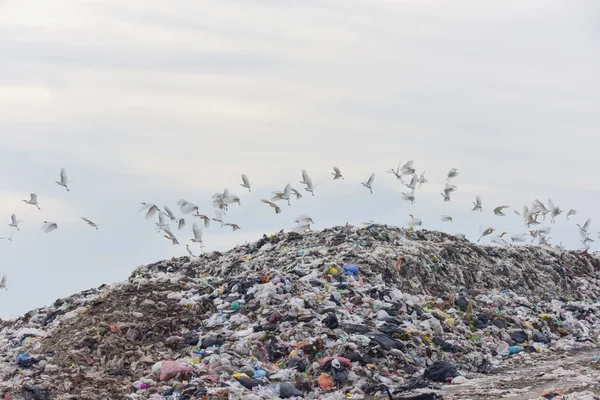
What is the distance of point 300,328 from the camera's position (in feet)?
25.4

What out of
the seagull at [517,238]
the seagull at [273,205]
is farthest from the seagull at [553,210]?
the seagull at [273,205]

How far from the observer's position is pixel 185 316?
8539 mm

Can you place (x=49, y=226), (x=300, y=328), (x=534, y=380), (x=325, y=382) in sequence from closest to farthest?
(x=325, y=382) < (x=534, y=380) < (x=300, y=328) < (x=49, y=226)

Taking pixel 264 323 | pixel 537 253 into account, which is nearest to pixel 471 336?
pixel 264 323

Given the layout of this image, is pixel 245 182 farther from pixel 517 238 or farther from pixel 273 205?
pixel 517 238

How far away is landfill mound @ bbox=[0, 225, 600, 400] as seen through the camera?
6953 millimetres

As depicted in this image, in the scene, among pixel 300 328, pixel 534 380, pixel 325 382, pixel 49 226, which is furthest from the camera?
pixel 49 226

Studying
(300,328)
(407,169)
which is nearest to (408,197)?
(407,169)

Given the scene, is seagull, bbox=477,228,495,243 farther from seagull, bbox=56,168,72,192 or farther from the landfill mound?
seagull, bbox=56,168,72,192

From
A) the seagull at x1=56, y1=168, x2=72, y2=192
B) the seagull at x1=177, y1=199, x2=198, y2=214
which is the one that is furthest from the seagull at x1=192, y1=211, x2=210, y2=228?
the seagull at x1=56, y1=168, x2=72, y2=192

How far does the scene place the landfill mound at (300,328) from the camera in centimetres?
695

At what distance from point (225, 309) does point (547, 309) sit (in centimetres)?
579

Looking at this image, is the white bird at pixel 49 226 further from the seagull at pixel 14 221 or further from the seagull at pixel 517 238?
the seagull at pixel 517 238

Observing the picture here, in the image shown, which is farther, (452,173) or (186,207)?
(452,173)
